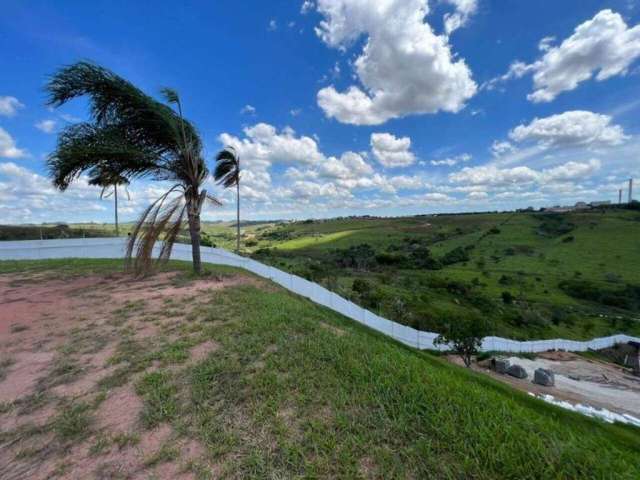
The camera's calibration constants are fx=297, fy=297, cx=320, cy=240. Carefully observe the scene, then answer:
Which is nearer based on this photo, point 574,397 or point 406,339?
point 574,397

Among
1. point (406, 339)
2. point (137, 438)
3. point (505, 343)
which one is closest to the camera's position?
point (137, 438)

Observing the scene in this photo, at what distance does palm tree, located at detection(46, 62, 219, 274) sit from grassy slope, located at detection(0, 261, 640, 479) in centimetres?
426

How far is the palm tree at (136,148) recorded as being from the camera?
6.73 m

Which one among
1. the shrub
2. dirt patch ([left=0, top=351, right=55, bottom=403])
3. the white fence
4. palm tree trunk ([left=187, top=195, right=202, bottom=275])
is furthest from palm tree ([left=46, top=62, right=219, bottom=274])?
the shrub

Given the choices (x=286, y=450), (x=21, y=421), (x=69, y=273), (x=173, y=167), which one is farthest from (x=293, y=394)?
(x=69, y=273)

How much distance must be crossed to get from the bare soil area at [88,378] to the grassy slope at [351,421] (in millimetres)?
158

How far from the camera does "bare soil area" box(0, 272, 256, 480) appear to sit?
6.94 feet

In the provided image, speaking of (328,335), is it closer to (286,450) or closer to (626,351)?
(286,450)

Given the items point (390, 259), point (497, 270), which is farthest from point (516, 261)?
point (390, 259)

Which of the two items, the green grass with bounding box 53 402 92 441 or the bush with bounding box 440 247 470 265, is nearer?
the green grass with bounding box 53 402 92 441

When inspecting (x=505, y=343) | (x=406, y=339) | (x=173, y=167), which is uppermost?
(x=173, y=167)

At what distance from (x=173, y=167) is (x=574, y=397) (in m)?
21.3

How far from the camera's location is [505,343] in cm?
2500

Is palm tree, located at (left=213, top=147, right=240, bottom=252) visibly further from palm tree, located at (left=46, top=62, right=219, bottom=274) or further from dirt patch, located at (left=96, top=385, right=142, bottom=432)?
dirt patch, located at (left=96, top=385, right=142, bottom=432)
